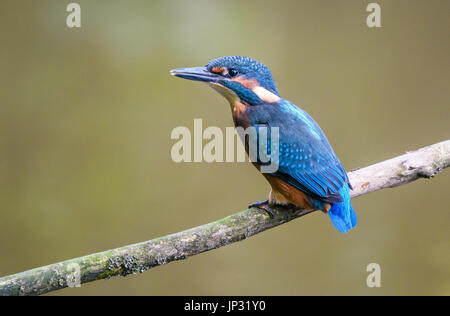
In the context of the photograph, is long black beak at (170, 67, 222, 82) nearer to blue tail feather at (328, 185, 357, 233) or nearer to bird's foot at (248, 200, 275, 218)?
bird's foot at (248, 200, 275, 218)

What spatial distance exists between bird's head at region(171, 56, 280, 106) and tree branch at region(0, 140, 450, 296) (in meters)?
0.49

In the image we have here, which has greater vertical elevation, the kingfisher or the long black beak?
the long black beak

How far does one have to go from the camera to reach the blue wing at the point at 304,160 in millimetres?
1831

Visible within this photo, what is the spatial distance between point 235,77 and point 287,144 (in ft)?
1.20

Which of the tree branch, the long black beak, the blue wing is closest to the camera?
the tree branch

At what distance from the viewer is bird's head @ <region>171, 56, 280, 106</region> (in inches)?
76.4

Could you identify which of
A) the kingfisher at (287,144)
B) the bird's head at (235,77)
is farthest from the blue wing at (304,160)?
the bird's head at (235,77)

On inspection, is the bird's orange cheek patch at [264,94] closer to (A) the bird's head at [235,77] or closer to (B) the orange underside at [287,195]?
(A) the bird's head at [235,77]

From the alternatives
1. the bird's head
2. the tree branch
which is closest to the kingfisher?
the bird's head

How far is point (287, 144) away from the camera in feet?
6.15

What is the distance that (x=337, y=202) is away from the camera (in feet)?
5.96

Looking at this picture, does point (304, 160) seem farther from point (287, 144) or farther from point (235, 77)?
point (235, 77)

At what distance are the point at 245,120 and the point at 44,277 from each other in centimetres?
98

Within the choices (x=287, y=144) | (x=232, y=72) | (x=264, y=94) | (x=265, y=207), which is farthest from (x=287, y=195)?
(x=232, y=72)
